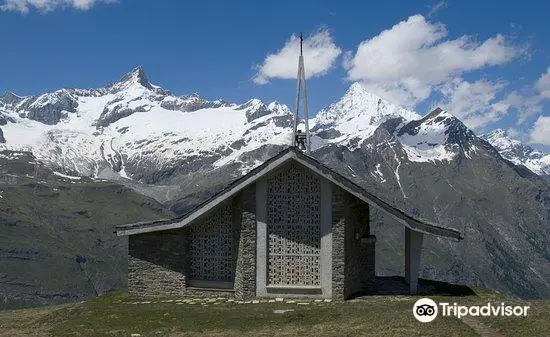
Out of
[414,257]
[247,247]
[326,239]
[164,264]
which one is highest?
[326,239]

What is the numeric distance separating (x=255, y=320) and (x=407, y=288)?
46.4ft

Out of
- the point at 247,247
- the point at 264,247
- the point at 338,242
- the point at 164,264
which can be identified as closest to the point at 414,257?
the point at 338,242

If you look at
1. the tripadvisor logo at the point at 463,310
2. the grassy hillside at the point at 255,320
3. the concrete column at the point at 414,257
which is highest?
the concrete column at the point at 414,257

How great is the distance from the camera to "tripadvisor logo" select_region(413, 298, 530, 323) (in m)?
28.5

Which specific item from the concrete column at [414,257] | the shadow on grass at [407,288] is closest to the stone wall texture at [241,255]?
the shadow on grass at [407,288]

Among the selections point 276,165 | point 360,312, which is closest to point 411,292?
point 360,312

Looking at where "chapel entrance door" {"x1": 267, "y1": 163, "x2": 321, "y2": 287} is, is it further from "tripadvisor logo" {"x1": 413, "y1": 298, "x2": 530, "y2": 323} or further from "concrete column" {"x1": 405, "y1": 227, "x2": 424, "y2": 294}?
"tripadvisor logo" {"x1": 413, "y1": 298, "x2": 530, "y2": 323}

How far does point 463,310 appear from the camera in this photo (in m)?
30.3

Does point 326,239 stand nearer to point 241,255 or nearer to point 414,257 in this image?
point 241,255

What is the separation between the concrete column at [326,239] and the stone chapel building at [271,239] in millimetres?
59

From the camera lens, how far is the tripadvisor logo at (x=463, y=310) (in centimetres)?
2855

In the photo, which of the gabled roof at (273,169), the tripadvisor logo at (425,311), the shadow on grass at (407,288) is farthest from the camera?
the shadow on grass at (407,288)

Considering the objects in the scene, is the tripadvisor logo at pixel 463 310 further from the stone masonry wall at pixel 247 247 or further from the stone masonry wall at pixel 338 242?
the stone masonry wall at pixel 247 247

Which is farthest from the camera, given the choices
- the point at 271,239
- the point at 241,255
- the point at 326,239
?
the point at 241,255
